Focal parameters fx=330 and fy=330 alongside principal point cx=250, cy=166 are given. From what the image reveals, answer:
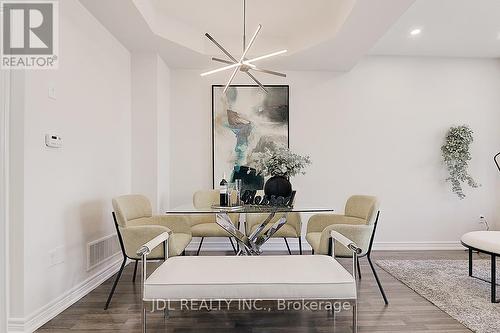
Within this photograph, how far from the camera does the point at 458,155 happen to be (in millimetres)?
4648

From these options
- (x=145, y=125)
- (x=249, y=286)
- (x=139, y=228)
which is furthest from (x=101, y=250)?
(x=249, y=286)

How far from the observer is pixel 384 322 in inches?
97.0

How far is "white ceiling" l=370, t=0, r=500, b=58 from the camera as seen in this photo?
3482 millimetres

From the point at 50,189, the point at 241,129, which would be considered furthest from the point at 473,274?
the point at 50,189

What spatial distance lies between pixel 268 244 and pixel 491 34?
397cm

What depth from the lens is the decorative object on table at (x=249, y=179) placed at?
4672mm

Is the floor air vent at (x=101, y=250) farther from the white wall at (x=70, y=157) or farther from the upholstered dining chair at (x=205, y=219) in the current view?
the upholstered dining chair at (x=205, y=219)

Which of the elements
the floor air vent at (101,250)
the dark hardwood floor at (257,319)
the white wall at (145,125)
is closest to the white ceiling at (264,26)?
the white wall at (145,125)

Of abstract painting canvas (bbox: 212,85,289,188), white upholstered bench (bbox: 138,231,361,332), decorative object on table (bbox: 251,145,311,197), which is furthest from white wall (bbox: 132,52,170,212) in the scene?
white upholstered bench (bbox: 138,231,361,332)

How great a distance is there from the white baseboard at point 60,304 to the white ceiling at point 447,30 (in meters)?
4.25

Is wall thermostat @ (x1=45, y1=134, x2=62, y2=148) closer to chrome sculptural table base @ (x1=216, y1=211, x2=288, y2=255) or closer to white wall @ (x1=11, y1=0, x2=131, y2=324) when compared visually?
white wall @ (x1=11, y1=0, x2=131, y2=324)

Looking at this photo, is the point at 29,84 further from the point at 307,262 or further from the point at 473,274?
the point at 473,274

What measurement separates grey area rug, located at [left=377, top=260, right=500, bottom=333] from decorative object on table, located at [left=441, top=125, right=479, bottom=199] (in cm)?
110

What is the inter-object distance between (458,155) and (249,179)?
297 cm
